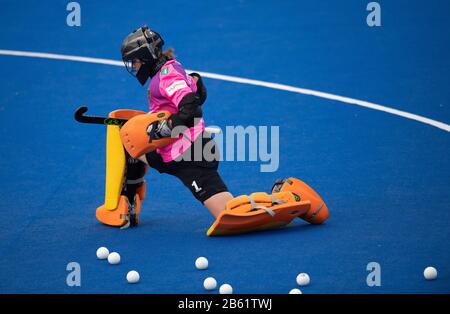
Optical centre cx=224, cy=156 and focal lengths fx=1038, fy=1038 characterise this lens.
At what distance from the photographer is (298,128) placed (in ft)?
39.0

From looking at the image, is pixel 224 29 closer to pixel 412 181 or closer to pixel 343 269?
pixel 412 181

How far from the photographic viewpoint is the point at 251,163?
11.1 meters

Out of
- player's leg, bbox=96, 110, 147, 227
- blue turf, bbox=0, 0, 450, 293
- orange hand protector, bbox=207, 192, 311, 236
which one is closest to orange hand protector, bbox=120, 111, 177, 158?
player's leg, bbox=96, 110, 147, 227

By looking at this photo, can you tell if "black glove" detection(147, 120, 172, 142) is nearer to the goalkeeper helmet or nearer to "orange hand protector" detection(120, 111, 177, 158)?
"orange hand protector" detection(120, 111, 177, 158)

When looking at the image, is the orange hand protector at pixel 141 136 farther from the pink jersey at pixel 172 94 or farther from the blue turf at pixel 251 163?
the blue turf at pixel 251 163

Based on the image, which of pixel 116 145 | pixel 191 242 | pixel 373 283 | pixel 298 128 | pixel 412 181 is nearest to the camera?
pixel 373 283

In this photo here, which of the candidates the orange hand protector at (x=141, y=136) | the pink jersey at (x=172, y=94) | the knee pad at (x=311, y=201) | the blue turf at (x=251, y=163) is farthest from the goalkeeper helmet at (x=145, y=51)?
the knee pad at (x=311, y=201)

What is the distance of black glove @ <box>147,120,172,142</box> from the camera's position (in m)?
9.00

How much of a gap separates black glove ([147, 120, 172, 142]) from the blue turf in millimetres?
884

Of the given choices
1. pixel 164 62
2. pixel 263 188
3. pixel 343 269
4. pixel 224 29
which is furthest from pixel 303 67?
pixel 343 269

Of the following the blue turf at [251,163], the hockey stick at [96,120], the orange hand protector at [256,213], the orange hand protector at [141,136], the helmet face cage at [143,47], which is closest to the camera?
the blue turf at [251,163]

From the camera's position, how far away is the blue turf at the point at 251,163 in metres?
8.30

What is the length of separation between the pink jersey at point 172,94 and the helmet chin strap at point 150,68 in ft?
0.30

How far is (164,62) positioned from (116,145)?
899 mm
